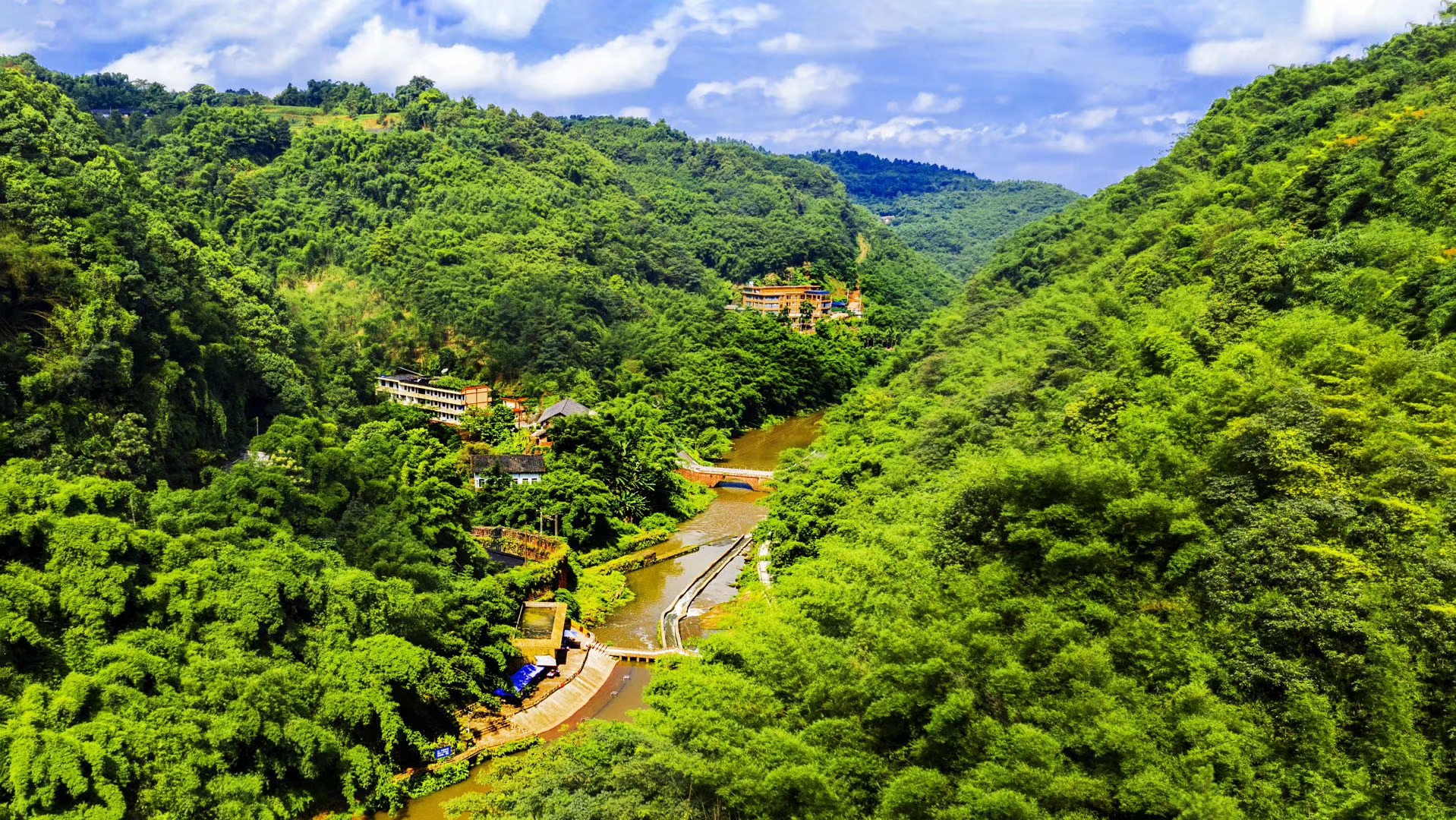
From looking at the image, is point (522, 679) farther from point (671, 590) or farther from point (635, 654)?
point (671, 590)

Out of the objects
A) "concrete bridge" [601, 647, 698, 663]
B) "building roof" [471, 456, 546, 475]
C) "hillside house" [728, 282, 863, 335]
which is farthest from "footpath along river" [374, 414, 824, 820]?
"hillside house" [728, 282, 863, 335]

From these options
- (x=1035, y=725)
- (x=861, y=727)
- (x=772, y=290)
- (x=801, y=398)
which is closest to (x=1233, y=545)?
(x=1035, y=725)

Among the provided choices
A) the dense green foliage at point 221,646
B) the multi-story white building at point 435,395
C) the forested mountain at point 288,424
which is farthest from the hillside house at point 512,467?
the multi-story white building at point 435,395

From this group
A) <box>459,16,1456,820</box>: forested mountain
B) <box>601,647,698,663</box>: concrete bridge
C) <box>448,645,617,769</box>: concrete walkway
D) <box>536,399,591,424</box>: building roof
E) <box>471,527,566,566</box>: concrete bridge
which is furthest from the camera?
<box>536,399,591,424</box>: building roof

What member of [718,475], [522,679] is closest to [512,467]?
[718,475]

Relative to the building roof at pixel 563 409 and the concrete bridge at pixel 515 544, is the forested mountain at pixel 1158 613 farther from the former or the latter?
the building roof at pixel 563 409

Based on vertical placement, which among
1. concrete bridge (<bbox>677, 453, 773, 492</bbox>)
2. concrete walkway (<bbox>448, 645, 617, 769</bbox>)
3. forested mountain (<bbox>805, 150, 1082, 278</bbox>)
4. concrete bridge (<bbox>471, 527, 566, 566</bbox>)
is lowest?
concrete walkway (<bbox>448, 645, 617, 769</bbox>)

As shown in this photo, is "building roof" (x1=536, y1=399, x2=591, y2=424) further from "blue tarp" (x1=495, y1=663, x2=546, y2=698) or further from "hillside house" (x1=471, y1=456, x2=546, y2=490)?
"blue tarp" (x1=495, y1=663, x2=546, y2=698)
